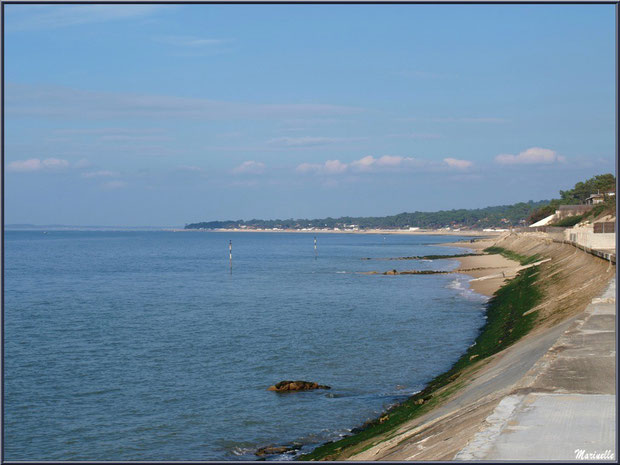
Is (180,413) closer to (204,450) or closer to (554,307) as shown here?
(204,450)

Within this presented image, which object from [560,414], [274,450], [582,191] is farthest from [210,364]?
[582,191]

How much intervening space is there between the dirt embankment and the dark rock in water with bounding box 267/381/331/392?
19.0ft

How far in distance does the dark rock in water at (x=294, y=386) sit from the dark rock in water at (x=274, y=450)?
6240 mm

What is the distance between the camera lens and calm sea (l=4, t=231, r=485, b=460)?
2183 cm

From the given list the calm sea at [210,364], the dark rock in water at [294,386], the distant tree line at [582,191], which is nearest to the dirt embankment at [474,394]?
the calm sea at [210,364]

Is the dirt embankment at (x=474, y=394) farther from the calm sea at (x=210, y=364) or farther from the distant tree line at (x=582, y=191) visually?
the distant tree line at (x=582, y=191)

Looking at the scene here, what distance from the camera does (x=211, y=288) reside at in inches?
2968

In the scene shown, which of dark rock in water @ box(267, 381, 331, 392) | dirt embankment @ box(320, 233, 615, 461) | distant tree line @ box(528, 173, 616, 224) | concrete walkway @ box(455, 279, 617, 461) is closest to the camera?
concrete walkway @ box(455, 279, 617, 461)

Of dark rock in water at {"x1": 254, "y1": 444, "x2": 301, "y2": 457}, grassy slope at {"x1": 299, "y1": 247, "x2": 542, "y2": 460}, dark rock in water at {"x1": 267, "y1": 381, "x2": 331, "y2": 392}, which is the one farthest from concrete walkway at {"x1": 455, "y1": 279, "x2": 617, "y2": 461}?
dark rock in water at {"x1": 267, "y1": 381, "x2": 331, "y2": 392}

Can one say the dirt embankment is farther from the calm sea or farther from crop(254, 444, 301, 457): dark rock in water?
the calm sea

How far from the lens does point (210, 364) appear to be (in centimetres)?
3225

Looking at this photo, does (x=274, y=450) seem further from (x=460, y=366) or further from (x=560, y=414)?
(x=460, y=366)

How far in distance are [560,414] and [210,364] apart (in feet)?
73.6

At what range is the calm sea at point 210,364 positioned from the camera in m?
21.8
